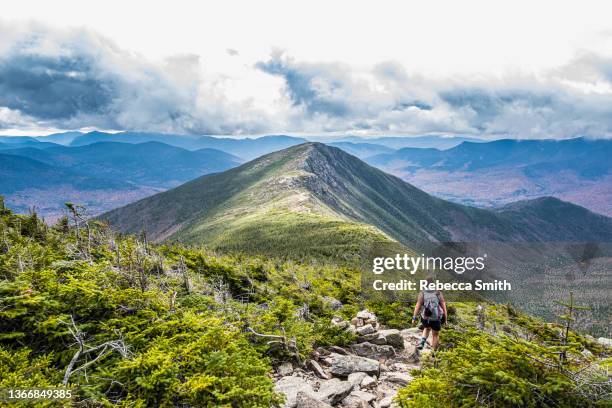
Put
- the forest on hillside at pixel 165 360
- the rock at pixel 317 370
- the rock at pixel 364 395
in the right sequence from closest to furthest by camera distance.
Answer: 1. the forest on hillside at pixel 165 360
2. the rock at pixel 364 395
3. the rock at pixel 317 370

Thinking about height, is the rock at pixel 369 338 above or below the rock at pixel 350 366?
below

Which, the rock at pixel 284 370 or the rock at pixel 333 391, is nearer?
the rock at pixel 333 391

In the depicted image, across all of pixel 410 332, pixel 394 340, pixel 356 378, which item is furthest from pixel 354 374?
pixel 410 332

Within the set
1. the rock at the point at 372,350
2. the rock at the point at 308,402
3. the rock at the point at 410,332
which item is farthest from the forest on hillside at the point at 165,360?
the rock at the point at 410,332

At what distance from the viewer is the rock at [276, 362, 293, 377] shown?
14.2 m

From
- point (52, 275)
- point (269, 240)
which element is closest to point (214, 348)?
point (52, 275)

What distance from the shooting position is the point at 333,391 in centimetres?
1245

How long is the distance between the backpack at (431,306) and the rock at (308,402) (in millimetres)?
9292

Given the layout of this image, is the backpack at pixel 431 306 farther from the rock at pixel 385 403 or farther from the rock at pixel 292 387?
the rock at pixel 292 387

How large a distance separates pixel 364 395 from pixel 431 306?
7430mm

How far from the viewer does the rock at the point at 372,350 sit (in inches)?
708

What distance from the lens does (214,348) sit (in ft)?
35.1

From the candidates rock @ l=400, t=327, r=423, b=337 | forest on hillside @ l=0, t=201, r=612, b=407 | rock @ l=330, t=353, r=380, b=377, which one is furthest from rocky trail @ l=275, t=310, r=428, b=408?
rock @ l=400, t=327, r=423, b=337

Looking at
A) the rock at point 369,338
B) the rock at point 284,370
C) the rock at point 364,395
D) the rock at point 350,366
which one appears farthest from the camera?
the rock at point 369,338
